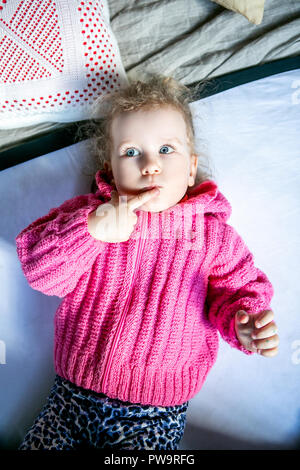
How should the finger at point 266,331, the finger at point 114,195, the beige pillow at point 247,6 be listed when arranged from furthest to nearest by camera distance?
1. the beige pillow at point 247,6
2. the finger at point 114,195
3. the finger at point 266,331

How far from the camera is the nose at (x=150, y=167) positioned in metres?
0.79

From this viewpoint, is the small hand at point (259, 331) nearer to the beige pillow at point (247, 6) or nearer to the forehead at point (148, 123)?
the forehead at point (148, 123)

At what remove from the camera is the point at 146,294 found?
859mm

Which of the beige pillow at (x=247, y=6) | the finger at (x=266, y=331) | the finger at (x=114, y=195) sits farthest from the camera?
the beige pillow at (x=247, y=6)

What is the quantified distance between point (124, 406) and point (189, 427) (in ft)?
0.98

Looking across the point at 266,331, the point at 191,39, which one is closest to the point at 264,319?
the point at 266,331

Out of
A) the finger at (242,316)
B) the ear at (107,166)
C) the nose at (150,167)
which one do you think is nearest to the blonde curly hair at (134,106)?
the ear at (107,166)

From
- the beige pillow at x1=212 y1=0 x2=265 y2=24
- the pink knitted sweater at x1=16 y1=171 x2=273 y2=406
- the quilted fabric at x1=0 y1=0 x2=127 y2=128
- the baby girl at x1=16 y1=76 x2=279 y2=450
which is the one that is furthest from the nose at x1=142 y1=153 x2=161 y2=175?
the beige pillow at x1=212 y1=0 x2=265 y2=24

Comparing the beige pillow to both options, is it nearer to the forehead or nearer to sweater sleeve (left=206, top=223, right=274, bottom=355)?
the forehead

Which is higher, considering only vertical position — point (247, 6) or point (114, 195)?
point (247, 6)

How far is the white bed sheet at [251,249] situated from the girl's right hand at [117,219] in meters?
0.29

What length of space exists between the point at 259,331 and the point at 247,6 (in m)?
0.88

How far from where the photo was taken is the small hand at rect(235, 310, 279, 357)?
0.75m

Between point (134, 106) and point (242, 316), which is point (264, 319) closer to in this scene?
point (242, 316)
